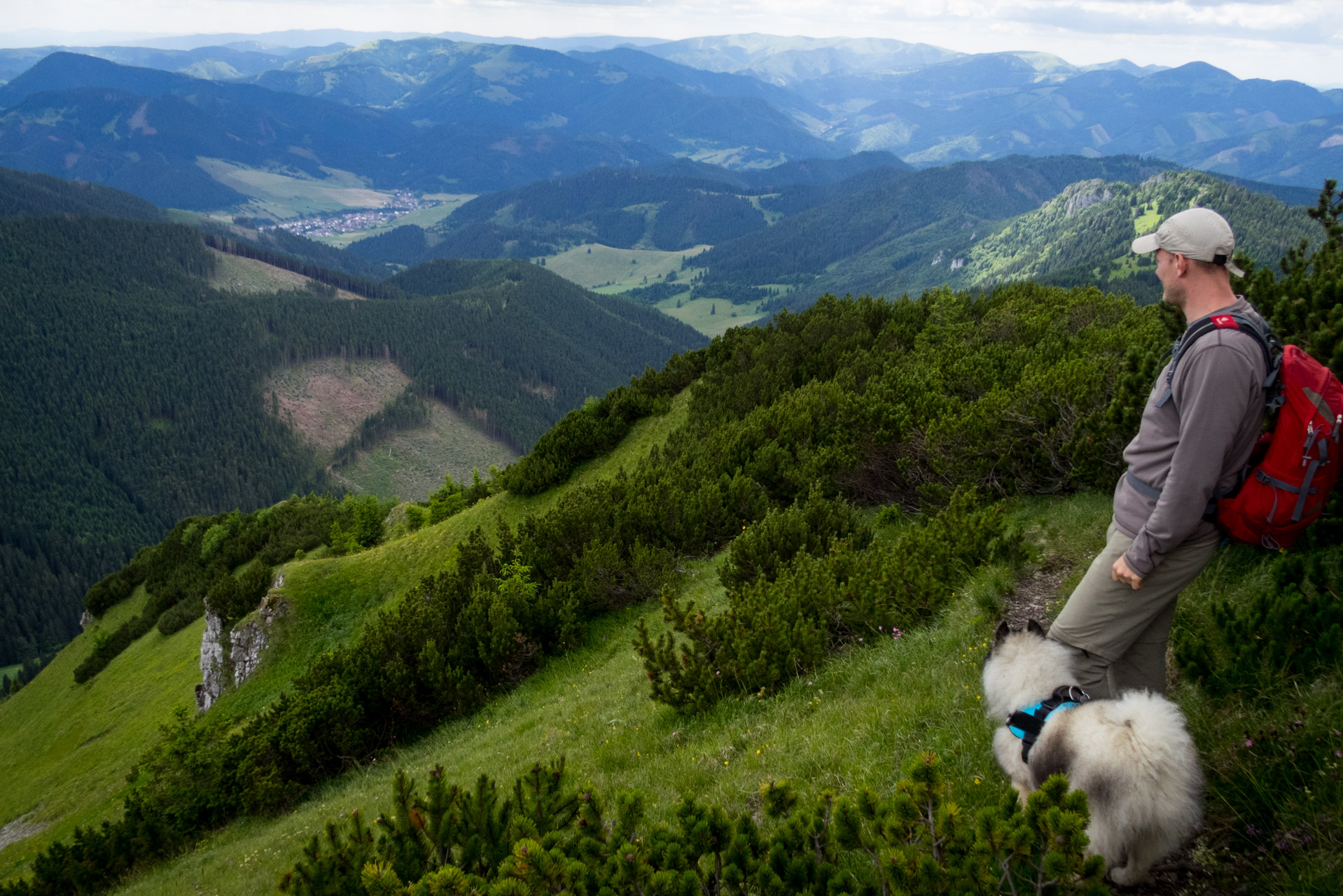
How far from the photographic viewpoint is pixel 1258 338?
138 inches

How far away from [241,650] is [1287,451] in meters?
26.4

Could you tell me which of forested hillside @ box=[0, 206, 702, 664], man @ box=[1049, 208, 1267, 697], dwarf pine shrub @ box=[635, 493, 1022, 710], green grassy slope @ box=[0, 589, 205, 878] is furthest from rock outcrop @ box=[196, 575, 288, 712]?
forested hillside @ box=[0, 206, 702, 664]

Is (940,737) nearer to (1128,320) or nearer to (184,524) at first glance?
(1128,320)

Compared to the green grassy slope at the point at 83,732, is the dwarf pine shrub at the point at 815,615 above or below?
above

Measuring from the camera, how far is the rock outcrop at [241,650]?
71.8ft

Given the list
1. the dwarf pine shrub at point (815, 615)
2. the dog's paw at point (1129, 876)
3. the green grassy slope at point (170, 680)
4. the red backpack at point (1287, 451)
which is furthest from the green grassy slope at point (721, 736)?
the green grassy slope at point (170, 680)

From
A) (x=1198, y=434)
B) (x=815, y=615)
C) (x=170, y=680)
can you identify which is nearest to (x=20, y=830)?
(x=170, y=680)

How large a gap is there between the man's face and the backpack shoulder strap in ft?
0.88

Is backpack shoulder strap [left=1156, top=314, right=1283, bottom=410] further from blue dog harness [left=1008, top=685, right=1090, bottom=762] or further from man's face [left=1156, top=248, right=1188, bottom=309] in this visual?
blue dog harness [left=1008, top=685, right=1090, bottom=762]

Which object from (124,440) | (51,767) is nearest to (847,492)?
(51,767)

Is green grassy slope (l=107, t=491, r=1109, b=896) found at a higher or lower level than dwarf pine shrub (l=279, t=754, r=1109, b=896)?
lower

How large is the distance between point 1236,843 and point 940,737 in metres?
1.90

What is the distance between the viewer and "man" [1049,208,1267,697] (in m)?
3.51

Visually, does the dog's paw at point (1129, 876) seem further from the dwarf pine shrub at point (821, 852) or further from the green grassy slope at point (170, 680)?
the green grassy slope at point (170, 680)
